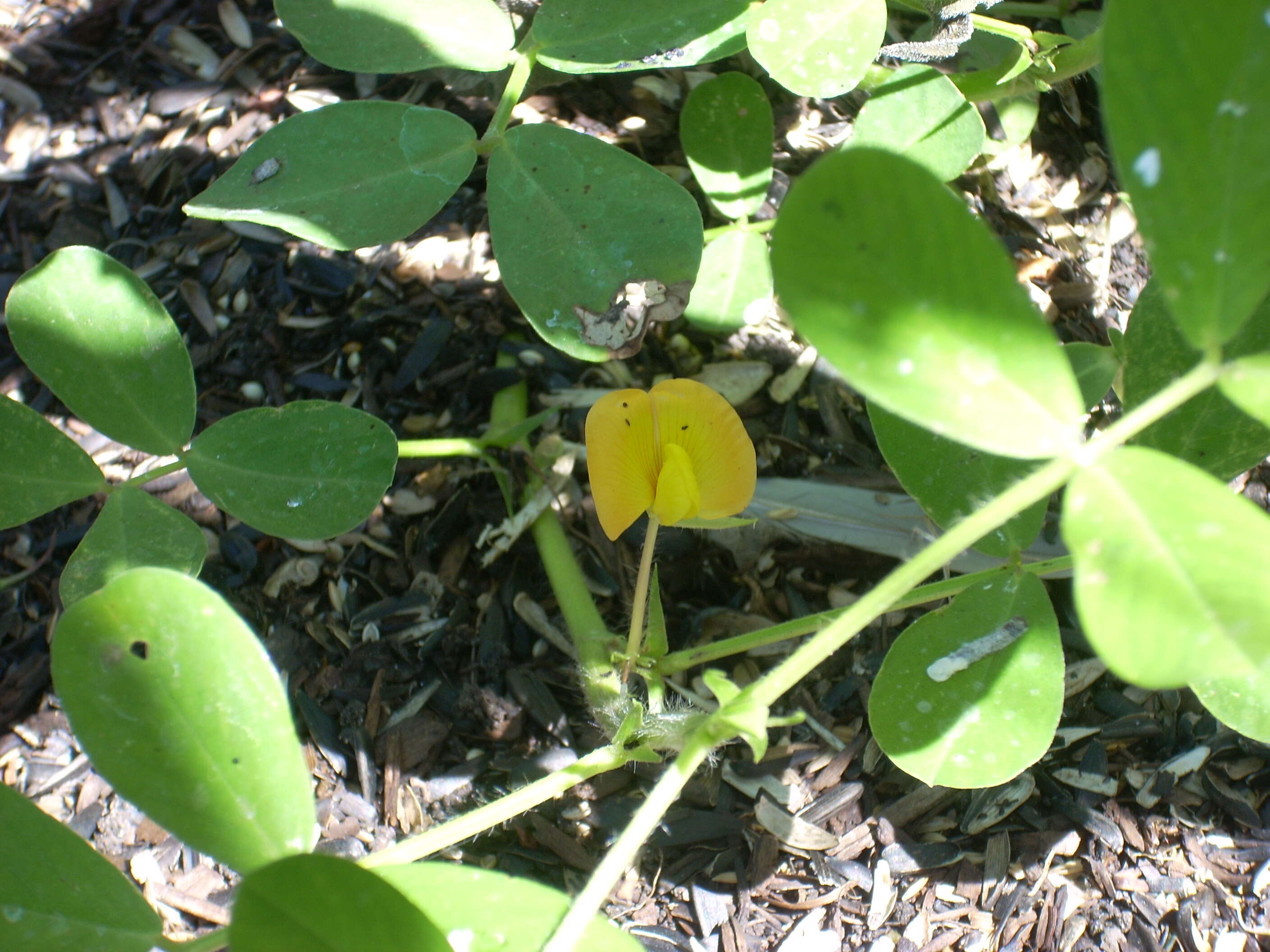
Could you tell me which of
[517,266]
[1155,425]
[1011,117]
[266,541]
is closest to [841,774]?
[1155,425]

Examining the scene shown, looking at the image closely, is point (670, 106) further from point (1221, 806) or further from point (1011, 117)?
point (1221, 806)

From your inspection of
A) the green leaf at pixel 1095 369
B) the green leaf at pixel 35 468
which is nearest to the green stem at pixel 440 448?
the green leaf at pixel 35 468

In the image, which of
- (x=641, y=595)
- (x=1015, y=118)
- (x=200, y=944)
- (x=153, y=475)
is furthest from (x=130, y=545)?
(x=1015, y=118)

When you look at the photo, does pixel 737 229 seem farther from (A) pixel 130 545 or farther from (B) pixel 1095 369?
(A) pixel 130 545

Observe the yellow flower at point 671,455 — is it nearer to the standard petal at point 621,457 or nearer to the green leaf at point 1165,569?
the standard petal at point 621,457

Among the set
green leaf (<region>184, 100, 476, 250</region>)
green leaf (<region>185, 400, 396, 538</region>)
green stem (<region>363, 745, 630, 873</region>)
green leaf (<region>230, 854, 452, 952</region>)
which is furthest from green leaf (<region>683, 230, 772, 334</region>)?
green leaf (<region>230, 854, 452, 952</region>)

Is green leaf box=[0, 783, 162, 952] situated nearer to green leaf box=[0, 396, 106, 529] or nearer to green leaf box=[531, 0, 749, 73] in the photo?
green leaf box=[0, 396, 106, 529]
